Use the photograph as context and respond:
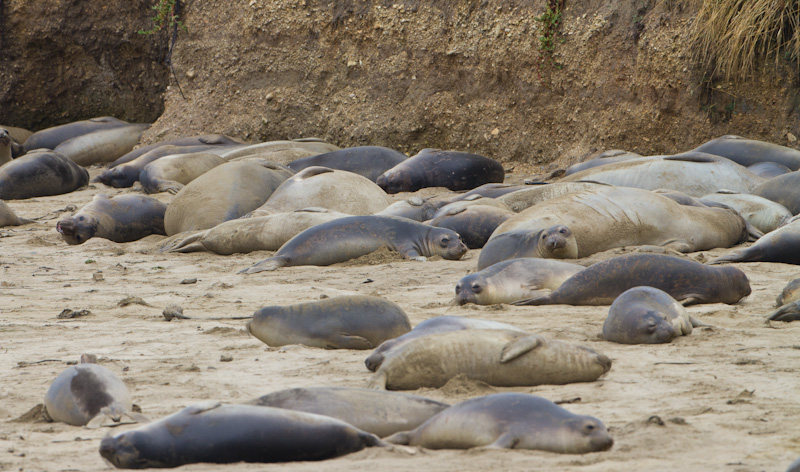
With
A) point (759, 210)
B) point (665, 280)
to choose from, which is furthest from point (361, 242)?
point (759, 210)

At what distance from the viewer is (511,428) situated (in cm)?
220

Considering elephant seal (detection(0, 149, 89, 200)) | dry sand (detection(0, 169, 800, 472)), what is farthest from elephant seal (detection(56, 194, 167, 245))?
elephant seal (detection(0, 149, 89, 200))

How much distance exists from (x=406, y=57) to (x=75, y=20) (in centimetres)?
618

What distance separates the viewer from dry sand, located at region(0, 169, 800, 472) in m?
2.11

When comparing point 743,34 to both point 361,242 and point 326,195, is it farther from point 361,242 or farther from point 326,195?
point 361,242

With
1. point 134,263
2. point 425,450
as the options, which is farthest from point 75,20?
point 425,450

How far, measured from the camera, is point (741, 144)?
8555mm

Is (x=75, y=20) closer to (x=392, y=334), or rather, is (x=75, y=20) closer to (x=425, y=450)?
(x=392, y=334)

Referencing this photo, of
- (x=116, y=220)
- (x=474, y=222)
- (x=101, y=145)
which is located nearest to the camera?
(x=474, y=222)

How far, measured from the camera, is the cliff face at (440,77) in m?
9.76

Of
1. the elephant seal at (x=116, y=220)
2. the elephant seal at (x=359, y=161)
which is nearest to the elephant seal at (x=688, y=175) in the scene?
the elephant seal at (x=359, y=161)

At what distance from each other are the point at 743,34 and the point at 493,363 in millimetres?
7234

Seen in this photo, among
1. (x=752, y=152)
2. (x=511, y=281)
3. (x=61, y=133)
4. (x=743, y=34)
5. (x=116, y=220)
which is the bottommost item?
(x=116, y=220)

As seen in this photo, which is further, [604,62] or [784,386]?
[604,62]
